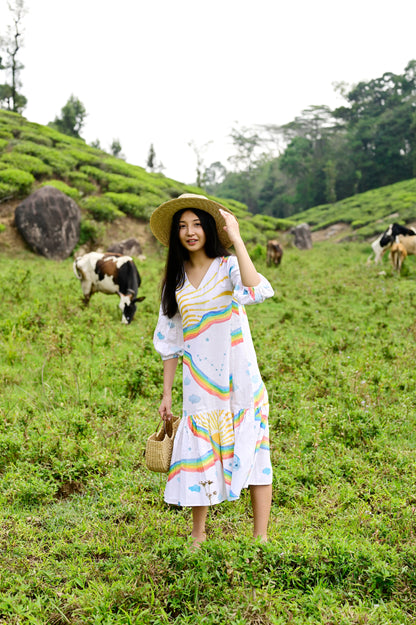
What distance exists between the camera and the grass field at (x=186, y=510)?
86.6 inches

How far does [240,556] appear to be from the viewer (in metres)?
2.26

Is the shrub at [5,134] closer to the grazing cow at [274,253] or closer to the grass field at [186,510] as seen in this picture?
the grazing cow at [274,253]

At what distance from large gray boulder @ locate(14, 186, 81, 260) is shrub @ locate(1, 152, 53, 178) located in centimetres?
293

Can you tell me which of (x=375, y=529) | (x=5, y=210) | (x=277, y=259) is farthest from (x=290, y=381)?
(x=5, y=210)

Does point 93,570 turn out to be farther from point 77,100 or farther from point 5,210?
point 77,100

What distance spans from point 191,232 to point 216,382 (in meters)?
0.77

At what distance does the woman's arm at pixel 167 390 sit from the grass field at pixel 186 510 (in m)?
0.63

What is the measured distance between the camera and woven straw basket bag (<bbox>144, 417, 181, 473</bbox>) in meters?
2.45

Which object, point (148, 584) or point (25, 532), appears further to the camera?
point (25, 532)

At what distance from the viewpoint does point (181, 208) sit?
2602 mm

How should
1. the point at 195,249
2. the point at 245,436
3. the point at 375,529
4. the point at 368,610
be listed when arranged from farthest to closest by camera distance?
the point at 375,529 < the point at 195,249 < the point at 245,436 < the point at 368,610

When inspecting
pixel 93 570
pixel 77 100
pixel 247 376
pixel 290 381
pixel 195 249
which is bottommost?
pixel 93 570

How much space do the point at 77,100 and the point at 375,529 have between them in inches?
1505

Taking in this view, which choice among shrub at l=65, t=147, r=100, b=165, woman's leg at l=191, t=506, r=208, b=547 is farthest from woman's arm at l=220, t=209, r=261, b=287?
shrub at l=65, t=147, r=100, b=165
